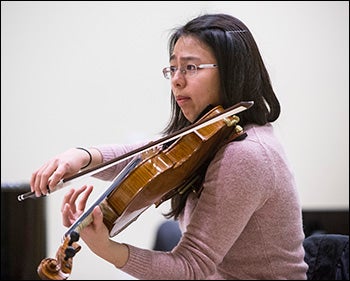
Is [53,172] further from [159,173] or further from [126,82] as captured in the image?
[126,82]

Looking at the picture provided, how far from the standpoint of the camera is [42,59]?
1.71 meters

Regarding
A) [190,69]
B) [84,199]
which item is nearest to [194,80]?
[190,69]

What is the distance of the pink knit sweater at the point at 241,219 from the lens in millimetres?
938

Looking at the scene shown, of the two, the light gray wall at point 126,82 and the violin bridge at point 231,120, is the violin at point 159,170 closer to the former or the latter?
the violin bridge at point 231,120

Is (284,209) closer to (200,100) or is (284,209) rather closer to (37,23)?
(200,100)

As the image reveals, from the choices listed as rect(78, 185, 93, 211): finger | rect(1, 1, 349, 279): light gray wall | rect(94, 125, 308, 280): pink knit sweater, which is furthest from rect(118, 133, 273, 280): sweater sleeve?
rect(1, 1, 349, 279): light gray wall

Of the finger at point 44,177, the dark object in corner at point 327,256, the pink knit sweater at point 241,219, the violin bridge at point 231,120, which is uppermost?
the violin bridge at point 231,120

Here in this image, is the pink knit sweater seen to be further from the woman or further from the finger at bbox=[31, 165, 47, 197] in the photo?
the finger at bbox=[31, 165, 47, 197]

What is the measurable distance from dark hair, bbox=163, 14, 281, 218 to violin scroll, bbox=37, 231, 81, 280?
311 millimetres

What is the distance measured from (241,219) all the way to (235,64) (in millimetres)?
253

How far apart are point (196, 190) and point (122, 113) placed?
101cm

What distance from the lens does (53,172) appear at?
0.92 meters

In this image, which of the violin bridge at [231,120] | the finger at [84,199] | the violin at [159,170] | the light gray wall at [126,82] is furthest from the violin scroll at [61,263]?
the light gray wall at [126,82]

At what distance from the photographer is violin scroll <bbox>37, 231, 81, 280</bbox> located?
729mm
